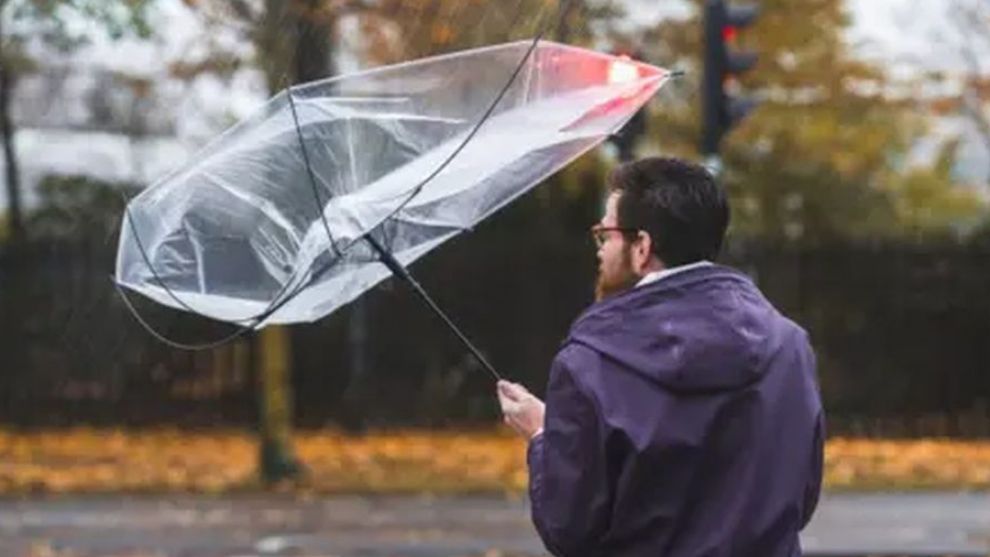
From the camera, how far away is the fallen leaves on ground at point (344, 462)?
17.5 meters

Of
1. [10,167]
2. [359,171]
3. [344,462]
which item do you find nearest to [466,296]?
[344,462]

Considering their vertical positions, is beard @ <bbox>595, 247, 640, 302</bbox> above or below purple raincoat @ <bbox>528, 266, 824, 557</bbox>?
above

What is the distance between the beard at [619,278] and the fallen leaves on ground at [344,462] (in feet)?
44.6

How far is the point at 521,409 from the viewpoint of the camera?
355 centimetres

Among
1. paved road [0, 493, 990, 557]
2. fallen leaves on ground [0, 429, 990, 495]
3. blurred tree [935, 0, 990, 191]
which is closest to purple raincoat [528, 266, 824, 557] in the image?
paved road [0, 493, 990, 557]

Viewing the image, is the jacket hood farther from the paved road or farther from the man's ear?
the paved road

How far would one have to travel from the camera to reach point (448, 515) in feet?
50.5

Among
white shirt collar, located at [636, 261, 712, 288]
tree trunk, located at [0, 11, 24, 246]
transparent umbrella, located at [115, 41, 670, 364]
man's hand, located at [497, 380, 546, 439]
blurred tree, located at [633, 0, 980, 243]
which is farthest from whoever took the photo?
blurred tree, located at [633, 0, 980, 243]

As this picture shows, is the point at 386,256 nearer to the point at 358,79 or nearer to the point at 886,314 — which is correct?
the point at 358,79

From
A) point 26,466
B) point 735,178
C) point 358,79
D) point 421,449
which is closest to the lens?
point 358,79

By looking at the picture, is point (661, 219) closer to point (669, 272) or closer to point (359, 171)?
point (669, 272)

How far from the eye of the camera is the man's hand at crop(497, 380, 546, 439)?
3.51m

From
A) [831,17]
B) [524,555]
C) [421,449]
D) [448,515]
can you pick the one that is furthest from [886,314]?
[524,555]

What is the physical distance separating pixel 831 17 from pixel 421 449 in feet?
23.9
